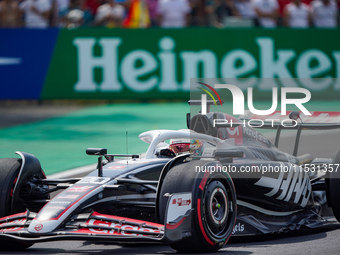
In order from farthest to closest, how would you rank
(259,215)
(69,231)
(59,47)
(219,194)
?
(59,47) < (259,215) < (219,194) < (69,231)

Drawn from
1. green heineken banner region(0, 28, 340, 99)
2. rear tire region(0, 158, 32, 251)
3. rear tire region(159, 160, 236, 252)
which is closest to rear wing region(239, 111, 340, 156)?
rear tire region(159, 160, 236, 252)

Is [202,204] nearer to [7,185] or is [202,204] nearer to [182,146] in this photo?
[182,146]

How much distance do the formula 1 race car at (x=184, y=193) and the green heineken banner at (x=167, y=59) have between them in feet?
35.1

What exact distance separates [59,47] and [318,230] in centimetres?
1217

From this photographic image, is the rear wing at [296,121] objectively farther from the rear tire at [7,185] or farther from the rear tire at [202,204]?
the rear tire at [7,185]

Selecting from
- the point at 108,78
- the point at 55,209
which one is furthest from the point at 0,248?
the point at 108,78

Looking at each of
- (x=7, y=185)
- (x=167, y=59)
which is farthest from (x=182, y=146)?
(x=167, y=59)

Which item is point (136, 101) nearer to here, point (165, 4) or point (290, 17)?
point (165, 4)

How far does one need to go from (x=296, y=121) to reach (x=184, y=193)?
7.66 feet

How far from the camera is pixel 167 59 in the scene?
18281mm

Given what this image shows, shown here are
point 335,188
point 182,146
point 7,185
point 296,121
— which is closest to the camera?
point 7,185

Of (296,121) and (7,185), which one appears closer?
(7,185)

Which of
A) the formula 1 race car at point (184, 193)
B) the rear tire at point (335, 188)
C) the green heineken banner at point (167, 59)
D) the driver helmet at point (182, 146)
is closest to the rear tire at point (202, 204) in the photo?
the formula 1 race car at point (184, 193)

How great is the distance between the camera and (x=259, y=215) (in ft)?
21.7
